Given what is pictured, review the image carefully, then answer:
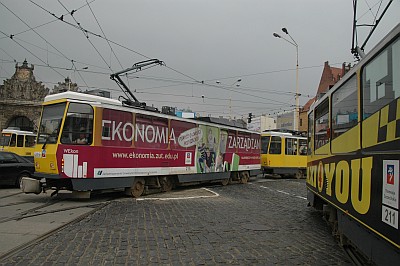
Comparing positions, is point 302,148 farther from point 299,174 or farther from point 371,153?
point 371,153

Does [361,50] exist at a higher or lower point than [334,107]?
higher

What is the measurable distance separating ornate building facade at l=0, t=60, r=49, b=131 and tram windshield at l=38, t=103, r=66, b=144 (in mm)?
45971

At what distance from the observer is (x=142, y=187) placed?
1323cm

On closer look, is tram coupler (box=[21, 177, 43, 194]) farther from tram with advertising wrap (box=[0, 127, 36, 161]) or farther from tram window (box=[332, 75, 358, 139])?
tram with advertising wrap (box=[0, 127, 36, 161])

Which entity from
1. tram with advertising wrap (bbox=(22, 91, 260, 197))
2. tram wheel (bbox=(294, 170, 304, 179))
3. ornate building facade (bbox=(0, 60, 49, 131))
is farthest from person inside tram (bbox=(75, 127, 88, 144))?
ornate building facade (bbox=(0, 60, 49, 131))

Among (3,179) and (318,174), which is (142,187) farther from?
(318,174)

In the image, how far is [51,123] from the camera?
36.8ft

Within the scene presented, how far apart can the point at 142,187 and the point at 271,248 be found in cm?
778

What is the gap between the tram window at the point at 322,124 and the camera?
7.29 m

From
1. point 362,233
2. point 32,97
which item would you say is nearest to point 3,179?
point 362,233

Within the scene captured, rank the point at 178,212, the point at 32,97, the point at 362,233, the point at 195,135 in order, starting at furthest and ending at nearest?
the point at 32,97
the point at 195,135
the point at 178,212
the point at 362,233

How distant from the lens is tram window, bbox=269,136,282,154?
1013 inches

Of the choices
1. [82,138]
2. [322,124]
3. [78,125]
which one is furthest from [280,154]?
[322,124]

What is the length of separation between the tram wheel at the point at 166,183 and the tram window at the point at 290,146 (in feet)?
42.6
